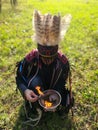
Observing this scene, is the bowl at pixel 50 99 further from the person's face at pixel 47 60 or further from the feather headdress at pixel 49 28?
the feather headdress at pixel 49 28

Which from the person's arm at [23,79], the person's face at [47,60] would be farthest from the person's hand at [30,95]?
the person's face at [47,60]

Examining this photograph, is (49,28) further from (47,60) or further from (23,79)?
(23,79)

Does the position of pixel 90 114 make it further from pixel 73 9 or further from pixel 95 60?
pixel 73 9

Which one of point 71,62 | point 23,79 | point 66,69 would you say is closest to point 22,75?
point 23,79

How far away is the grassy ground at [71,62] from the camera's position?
3.75m

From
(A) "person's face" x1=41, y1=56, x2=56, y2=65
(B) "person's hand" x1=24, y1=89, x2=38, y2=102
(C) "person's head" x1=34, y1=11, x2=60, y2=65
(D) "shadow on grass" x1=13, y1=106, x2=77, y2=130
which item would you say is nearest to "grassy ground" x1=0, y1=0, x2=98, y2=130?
(D) "shadow on grass" x1=13, y1=106, x2=77, y2=130

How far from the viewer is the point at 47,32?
288cm

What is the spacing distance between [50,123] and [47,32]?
1459mm

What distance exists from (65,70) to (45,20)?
0.94 m

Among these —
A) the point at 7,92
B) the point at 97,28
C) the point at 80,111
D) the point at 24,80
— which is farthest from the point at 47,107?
the point at 97,28

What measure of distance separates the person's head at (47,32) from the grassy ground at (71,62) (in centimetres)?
121

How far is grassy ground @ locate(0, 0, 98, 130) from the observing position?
3.75 metres

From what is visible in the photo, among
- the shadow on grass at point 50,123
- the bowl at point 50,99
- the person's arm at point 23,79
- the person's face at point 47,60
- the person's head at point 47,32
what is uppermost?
the person's head at point 47,32

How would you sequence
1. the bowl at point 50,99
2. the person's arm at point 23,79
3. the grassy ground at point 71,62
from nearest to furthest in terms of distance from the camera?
the bowl at point 50,99
the person's arm at point 23,79
the grassy ground at point 71,62
